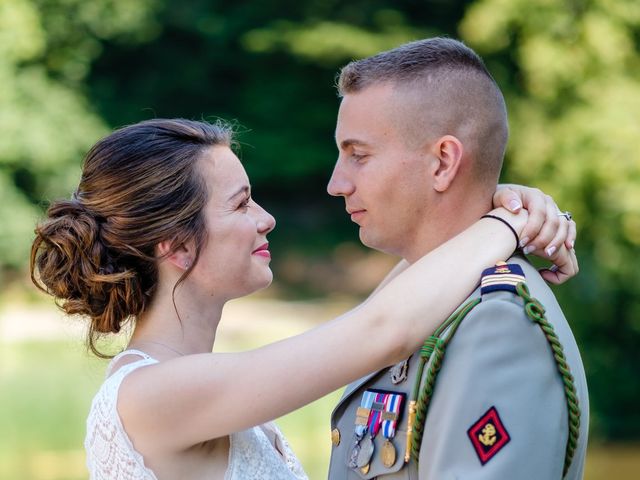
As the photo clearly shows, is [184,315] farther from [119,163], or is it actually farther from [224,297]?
[119,163]

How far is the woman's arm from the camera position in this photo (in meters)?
2.64

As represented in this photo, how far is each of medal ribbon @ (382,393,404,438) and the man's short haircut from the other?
62cm

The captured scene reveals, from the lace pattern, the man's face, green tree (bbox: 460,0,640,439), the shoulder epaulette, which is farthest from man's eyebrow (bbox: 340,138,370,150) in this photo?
green tree (bbox: 460,0,640,439)

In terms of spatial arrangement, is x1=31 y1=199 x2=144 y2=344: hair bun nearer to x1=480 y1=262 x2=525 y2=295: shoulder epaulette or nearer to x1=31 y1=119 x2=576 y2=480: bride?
x1=31 y1=119 x2=576 y2=480: bride

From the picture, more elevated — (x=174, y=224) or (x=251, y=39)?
(x=174, y=224)

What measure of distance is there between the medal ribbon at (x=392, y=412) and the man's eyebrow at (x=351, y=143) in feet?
2.20

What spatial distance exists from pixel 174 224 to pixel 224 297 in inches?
10.7

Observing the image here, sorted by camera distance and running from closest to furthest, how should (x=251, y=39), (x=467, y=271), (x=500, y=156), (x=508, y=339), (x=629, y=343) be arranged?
(x=508, y=339) → (x=467, y=271) → (x=500, y=156) → (x=629, y=343) → (x=251, y=39)

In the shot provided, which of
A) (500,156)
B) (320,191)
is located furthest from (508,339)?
(320,191)

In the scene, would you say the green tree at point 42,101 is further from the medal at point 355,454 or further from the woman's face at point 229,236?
the medal at point 355,454

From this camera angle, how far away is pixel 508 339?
8.21ft

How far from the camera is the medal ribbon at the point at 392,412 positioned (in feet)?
9.05

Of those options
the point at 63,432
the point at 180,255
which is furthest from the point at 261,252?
the point at 63,432

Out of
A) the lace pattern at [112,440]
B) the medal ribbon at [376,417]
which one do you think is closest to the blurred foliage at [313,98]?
the medal ribbon at [376,417]
